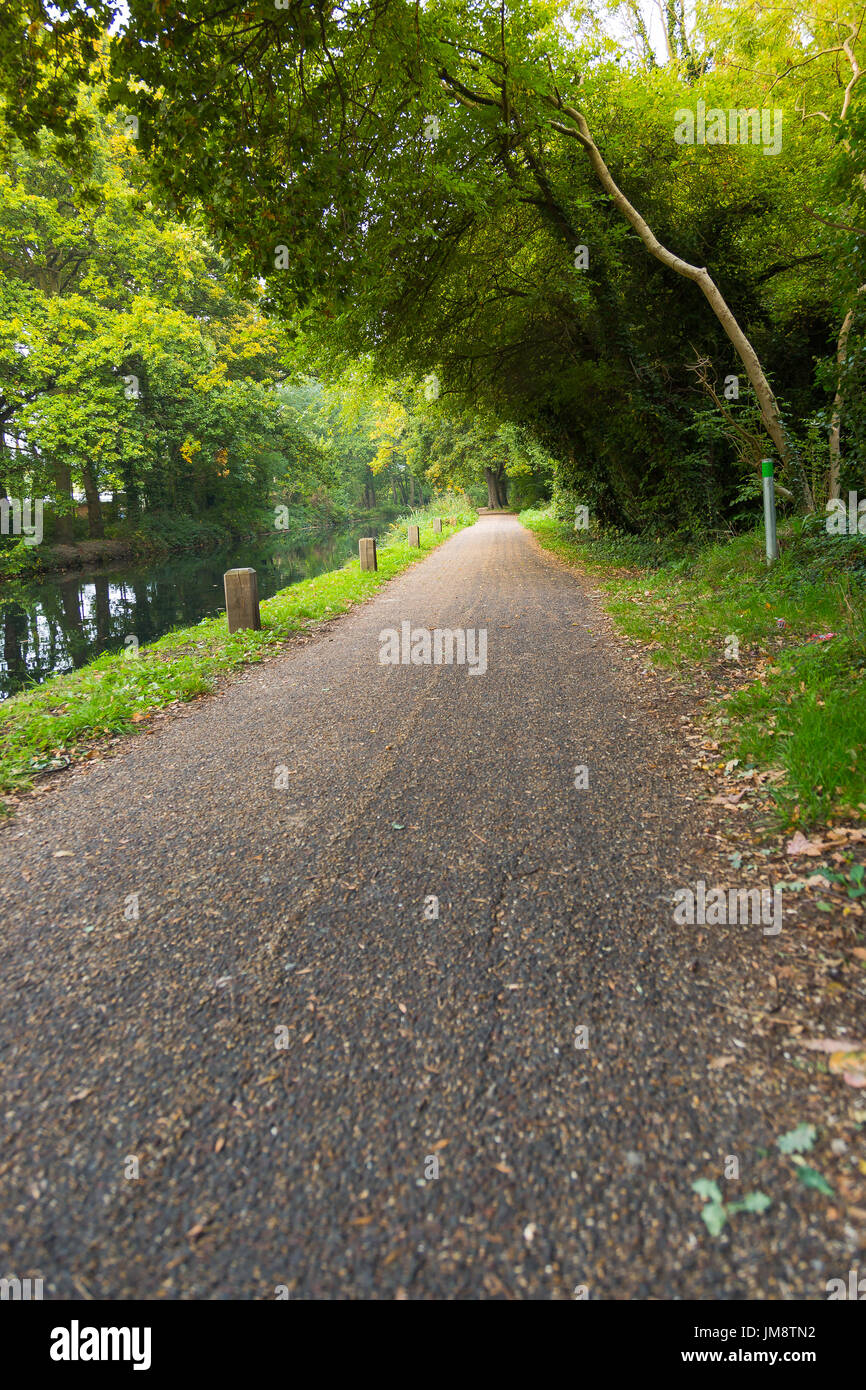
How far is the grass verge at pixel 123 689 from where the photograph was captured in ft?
16.9

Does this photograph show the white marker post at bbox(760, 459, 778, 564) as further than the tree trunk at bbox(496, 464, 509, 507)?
No

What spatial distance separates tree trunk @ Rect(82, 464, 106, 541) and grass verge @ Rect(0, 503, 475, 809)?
20.6 m

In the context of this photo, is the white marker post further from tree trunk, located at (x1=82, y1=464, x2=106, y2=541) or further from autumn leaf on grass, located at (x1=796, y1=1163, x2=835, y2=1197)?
tree trunk, located at (x1=82, y1=464, x2=106, y2=541)

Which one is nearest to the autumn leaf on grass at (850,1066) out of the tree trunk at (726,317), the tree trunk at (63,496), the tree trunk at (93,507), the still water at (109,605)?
the tree trunk at (726,317)

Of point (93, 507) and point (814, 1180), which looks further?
point (93, 507)

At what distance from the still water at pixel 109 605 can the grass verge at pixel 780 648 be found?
8.91 m

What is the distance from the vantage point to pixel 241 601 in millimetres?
8922

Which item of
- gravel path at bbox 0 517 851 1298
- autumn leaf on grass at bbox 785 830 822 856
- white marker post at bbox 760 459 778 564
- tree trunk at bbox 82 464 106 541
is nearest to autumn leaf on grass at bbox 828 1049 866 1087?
gravel path at bbox 0 517 851 1298

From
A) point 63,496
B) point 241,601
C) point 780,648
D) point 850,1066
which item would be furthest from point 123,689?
point 63,496

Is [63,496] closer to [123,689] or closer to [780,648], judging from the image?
[123,689]

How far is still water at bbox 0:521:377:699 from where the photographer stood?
11656 mm

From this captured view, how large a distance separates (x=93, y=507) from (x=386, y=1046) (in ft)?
102

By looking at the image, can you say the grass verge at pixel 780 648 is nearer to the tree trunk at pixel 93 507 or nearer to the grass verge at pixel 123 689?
the grass verge at pixel 123 689
